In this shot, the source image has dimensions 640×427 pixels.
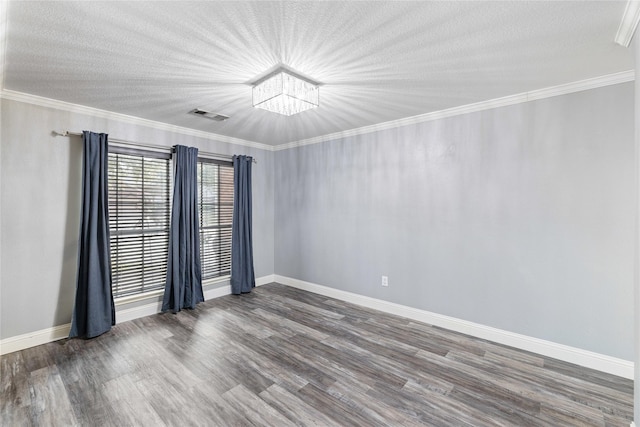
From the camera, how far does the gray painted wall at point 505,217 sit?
2.46 metres

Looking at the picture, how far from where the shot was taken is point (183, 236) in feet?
12.8

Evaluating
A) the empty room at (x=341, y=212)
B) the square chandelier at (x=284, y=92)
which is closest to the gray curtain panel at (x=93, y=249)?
the empty room at (x=341, y=212)

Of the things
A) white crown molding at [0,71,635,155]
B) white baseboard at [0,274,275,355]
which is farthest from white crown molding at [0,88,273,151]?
Result: white baseboard at [0,274,275,355]

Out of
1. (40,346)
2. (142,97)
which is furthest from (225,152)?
(40,346)

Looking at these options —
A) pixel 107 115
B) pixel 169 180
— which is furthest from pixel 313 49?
pixel 169 180

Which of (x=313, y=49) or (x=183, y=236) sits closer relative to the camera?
(x=313, y=49)

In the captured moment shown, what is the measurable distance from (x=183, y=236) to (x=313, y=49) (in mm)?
3010

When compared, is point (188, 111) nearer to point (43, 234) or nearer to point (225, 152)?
point (225, 152)

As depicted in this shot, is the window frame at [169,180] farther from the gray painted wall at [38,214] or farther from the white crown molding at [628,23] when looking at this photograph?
the white crown molding at [628,23]

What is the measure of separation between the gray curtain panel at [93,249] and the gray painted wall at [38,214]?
151mm

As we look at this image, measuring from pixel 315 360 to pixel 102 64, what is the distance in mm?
3008

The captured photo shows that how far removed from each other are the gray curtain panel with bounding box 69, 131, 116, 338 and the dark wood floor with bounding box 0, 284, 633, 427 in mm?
189

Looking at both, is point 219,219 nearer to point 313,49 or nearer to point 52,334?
point 52,334

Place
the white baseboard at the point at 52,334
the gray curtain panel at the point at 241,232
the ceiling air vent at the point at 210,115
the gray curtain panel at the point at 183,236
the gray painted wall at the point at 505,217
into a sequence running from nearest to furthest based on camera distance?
the gray painted wall at the point at 505,217 → the white baseboard at the point at 52,334 → the ceiling air vent at the point at 210,115 → the gray curtain panel at the point at 183,236 → the gray curtain panel at the point at 241,232
